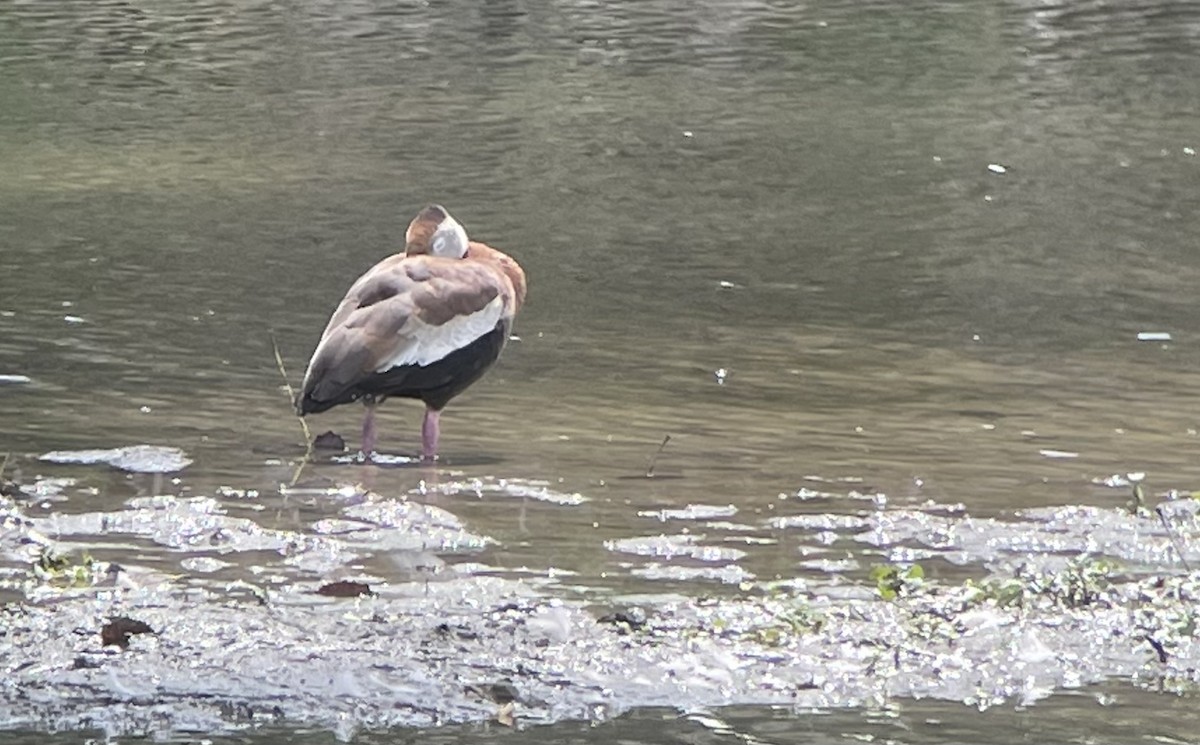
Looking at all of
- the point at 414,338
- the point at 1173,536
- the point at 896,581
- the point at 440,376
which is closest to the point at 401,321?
the point at 414,338

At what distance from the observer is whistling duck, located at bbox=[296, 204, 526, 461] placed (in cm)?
823

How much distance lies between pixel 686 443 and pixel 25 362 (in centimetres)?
292

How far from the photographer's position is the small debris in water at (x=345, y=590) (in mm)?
6043

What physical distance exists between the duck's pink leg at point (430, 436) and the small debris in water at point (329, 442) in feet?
0.90

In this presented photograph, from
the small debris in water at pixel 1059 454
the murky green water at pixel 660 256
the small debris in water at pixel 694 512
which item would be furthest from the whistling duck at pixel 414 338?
the small debris in water at pixel 1059 454

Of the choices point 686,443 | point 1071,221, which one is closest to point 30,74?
point 1071,221

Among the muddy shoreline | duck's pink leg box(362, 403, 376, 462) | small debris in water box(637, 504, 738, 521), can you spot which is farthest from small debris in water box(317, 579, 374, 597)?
duck's pink leg box(362, 403, 376, 462)

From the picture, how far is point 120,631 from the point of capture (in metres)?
5.42

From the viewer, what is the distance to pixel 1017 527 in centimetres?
698

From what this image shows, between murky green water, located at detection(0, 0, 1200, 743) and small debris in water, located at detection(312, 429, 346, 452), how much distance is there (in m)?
0.16

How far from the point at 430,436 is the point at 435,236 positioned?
84cm

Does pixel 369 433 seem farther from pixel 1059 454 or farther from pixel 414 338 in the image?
pixel 1059 454

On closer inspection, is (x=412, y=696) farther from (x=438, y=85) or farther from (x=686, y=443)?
(x=438, y=85)

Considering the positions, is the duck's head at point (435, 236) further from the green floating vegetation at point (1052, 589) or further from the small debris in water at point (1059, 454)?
the green floating vegetation at point (1052, 589)
